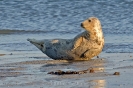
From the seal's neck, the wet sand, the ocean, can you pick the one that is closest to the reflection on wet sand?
the wet sand

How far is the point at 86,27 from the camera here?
1018 cm

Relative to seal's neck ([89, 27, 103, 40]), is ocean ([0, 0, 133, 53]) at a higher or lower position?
lower

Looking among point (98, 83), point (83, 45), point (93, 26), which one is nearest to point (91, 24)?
point (93, 26)

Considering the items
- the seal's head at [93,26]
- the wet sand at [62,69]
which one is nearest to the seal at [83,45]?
the seal's head at [93,26]

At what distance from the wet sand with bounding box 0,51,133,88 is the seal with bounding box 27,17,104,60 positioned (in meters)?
0.17

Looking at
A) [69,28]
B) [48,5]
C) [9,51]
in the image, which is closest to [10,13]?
[48,5]

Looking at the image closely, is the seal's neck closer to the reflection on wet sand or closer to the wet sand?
the wet sand

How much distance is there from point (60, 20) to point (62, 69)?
679cm

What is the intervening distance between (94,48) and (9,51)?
1966 millimetres

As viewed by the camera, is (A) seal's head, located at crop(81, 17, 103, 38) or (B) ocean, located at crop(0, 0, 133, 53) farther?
(B) ocean, located at crop(0, 0, 133, 53)

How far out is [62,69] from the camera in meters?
8.98

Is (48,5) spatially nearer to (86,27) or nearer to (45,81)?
(86,27)

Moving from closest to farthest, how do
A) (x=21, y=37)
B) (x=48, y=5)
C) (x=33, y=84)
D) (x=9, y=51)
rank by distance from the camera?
(x=33, y=84)
(x=9, y=51)
(x=21, y=37)
(x=48, y=5)

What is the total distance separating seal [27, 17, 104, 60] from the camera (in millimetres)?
10109
